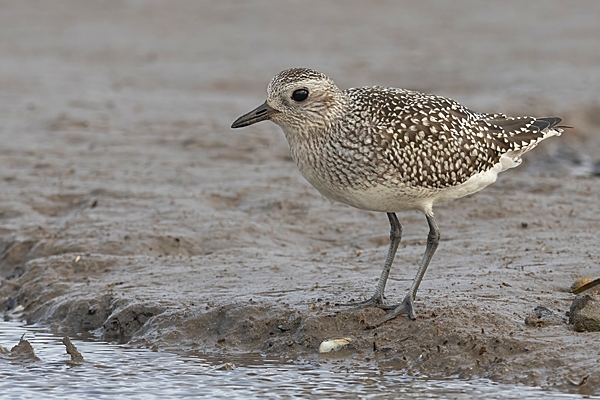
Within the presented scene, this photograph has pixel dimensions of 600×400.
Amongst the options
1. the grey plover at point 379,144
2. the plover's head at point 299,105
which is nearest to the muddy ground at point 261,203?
the grey plover at point 379,144

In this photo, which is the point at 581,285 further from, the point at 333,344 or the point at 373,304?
the point at 333,344

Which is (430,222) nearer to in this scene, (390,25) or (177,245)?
(177,245)

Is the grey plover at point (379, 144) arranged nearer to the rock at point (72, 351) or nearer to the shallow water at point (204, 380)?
the shallow water at point (204, 380)

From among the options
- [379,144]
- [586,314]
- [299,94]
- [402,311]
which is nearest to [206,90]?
[299,94]

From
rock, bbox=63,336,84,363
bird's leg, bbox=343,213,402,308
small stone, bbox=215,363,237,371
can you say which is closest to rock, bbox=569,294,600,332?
bird's leg, bbox=343,213,402,308

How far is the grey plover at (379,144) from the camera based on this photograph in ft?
25.0

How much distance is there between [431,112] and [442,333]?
1.76 metres

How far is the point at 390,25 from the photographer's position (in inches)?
829

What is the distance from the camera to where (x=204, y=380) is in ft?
23.7

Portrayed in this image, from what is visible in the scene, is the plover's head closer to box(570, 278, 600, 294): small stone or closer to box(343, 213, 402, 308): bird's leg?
box(343, 213, 402, 308): bird's leg

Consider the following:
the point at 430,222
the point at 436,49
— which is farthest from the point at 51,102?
the point at 430,222

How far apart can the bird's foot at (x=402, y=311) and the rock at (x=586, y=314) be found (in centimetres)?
119

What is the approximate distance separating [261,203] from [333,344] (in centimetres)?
391

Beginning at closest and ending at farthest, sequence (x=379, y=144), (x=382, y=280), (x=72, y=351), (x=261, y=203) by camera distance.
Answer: (x=379, y=144) → (x=72, y=351) → (x=382, y=280) → (x=261, y=203)
